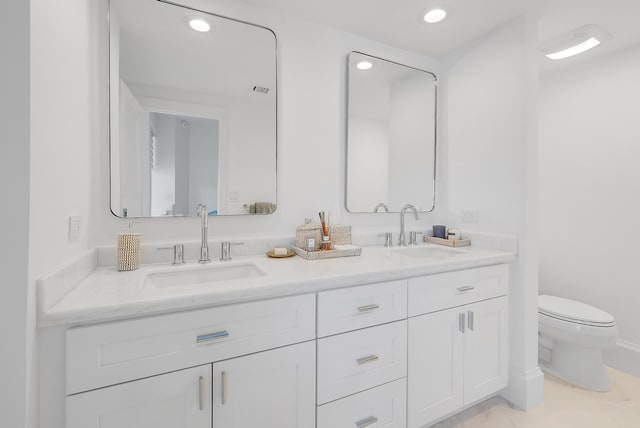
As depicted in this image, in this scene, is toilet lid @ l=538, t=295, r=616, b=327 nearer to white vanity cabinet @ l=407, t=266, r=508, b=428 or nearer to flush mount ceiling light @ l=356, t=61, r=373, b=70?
white vanity cabinet @ l=407, t=266, r=508, b=428

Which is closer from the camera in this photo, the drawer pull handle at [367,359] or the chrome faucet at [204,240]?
the drawer pull handle at [367,359]

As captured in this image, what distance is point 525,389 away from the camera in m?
1.72

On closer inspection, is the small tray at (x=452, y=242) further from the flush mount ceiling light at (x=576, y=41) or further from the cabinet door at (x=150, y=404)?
the cabinet door at (x=150, y=404)

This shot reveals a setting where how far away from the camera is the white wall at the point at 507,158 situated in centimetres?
173

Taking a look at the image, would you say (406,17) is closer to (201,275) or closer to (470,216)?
(470,216)

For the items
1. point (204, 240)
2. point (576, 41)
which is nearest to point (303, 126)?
point (204, 240)

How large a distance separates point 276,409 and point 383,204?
1389 mm

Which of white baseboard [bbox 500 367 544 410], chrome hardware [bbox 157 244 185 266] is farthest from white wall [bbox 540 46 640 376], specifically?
chrome hardware [bbox 157 244 185 266]

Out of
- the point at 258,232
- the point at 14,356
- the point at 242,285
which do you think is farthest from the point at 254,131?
the point at 14,356

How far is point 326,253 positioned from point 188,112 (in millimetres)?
1007

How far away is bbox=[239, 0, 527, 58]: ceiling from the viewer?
164 cm

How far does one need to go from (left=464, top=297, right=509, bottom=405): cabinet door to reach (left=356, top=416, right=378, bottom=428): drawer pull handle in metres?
0.60

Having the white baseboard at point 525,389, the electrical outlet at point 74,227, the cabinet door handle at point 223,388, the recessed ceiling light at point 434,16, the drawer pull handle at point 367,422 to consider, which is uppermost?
the recessed ceiling light at point 434,16

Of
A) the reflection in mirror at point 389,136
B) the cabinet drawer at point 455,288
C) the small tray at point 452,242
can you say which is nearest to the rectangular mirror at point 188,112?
the reflection in mirror at point 389,136
